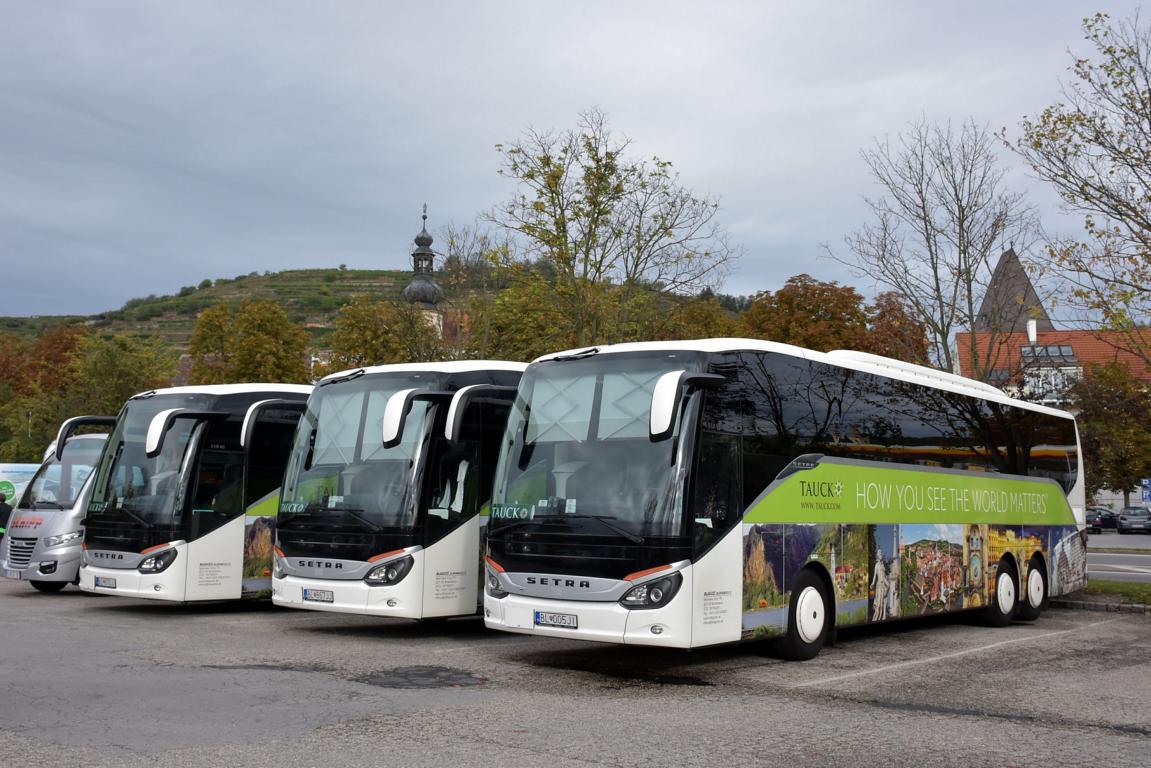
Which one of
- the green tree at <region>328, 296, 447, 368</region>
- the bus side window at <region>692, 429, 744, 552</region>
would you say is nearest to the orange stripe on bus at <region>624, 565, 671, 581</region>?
the bus side window at <region>692, 429, 744, 552</region>

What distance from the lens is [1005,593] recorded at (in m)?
17.4

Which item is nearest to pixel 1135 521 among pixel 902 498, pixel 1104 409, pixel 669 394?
pixel 1104 409

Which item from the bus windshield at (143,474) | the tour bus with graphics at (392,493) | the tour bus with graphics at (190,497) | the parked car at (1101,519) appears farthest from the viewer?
the parked car at (1101,519)

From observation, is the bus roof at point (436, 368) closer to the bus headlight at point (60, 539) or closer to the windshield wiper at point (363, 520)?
the windshield wiper at point (363, 520)

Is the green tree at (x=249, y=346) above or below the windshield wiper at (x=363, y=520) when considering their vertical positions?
above

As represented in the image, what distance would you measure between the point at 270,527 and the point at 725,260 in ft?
42.9

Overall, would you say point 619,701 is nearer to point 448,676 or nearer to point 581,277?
point 448,676

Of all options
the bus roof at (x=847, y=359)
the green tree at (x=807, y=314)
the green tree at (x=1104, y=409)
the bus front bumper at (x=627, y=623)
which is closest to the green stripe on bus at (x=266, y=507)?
the bus roof at (x=847, y=359)

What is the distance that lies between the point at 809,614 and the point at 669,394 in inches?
138

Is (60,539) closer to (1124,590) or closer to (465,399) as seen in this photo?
(465,399)

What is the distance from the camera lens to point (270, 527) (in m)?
17.2

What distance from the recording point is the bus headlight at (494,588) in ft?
39.0

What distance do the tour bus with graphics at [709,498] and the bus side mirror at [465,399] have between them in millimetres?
1273

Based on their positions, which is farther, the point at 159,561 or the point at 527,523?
the point at 159,561
